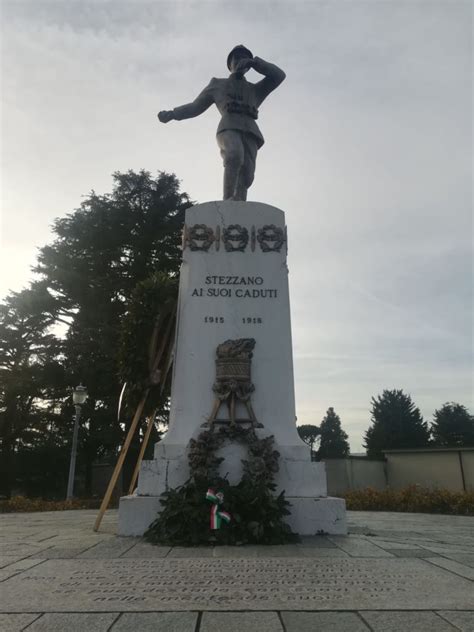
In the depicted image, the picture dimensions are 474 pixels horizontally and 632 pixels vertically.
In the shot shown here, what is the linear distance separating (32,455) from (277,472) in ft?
80.0

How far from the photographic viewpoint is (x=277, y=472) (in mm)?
6098

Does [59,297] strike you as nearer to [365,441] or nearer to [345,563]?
[345,563]

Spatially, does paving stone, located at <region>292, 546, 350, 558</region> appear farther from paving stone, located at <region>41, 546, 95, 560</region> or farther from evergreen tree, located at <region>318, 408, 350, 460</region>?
evergreen tree, located at <region>318, 408, 350, 460</region>

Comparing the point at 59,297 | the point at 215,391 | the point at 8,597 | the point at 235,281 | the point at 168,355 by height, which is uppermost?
the point at 59,297

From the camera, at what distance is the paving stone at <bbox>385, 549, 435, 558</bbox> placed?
13.9ft

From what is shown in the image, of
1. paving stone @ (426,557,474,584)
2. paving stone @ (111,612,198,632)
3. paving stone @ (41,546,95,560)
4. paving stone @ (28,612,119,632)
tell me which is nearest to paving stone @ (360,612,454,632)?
paving stone @ (111,612,198,632)

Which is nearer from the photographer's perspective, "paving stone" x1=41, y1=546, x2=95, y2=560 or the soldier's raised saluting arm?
"paving stone" x1=41, y1=546, x2=95, y2=560

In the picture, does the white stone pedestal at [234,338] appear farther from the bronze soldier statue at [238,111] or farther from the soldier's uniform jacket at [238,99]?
the soldier's uniform jacket at [238,99]

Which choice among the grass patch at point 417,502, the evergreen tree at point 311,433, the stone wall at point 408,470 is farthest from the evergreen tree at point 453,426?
the grass patch at point 417,502

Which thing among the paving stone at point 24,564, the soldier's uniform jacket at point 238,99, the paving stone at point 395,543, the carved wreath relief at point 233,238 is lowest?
the paving stone at point 24,564

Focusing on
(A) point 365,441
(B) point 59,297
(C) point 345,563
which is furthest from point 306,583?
(A) point 365,441

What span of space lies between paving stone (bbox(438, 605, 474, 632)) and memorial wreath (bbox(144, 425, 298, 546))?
2508mm

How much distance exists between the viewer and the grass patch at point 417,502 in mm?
10188

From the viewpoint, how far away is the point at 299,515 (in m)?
5.74
